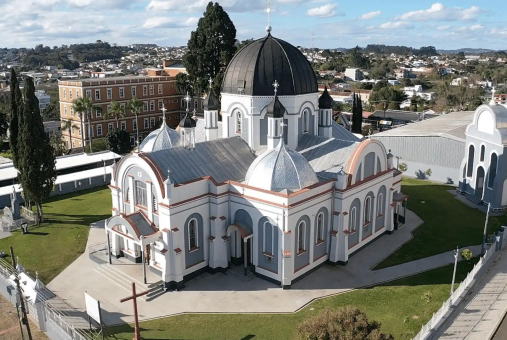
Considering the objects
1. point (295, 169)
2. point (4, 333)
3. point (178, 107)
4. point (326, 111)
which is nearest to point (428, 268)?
point (295, 169)

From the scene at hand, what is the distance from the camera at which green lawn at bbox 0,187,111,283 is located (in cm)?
2656

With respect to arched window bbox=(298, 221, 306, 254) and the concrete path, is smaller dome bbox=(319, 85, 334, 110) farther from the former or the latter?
the concrete path

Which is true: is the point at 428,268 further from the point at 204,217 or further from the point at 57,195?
the point at 57,195

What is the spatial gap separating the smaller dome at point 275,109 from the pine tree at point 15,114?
17.5 metres

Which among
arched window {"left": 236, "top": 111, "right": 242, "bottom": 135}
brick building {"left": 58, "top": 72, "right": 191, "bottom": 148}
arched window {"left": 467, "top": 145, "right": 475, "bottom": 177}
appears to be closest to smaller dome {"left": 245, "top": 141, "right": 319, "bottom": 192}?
arched window {"left": 236, "top": 111, "right": 242, "bottom": 135}

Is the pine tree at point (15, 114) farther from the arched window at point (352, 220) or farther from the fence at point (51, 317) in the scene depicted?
the arched window at point (352, 220)

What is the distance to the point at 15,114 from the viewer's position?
107 ft

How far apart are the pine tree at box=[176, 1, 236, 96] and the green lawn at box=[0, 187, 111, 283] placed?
63.3 ft

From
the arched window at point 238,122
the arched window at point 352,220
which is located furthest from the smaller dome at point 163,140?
the arched window at point 352,220

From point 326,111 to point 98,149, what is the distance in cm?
3220

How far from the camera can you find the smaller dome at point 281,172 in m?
23.3

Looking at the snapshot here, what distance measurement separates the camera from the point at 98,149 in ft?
174

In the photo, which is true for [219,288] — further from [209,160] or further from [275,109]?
[275,109]

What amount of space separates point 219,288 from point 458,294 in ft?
39.5
